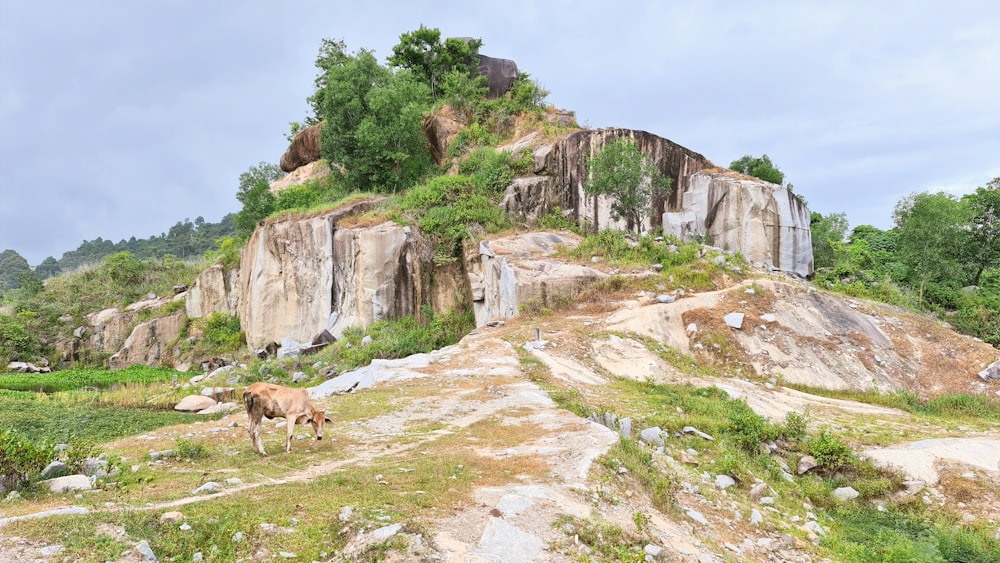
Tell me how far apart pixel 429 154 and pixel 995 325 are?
30.5m

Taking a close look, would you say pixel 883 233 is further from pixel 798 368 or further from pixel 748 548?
pixel 748 548

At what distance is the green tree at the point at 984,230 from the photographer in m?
29.1

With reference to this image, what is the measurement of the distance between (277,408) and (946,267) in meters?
33.1

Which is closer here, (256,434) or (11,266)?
(256,434)

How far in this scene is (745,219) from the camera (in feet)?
96.3

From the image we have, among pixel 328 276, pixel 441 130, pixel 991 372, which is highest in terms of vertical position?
pixel 441 130

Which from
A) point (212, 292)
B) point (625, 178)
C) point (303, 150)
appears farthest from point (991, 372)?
point (303, 150)

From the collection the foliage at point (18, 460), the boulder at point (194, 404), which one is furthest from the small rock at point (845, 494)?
the boulder at point (194, 404)

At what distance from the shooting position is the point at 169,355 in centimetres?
3769

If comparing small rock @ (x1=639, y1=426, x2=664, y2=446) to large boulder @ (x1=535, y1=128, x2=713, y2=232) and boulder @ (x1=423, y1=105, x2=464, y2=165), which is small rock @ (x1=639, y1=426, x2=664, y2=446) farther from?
boulder @ (x1=423, y1=105, x2=464, y2=165)

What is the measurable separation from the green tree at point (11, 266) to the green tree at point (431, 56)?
8075 cm

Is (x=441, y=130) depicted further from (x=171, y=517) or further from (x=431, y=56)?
(x=171, y=517)

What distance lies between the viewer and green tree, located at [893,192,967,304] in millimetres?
26859

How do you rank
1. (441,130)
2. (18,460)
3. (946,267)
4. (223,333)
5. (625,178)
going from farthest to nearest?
1. (441,130)
2. (223,333)
3. (946,267)
4. (625,178)
5. (18,460)
